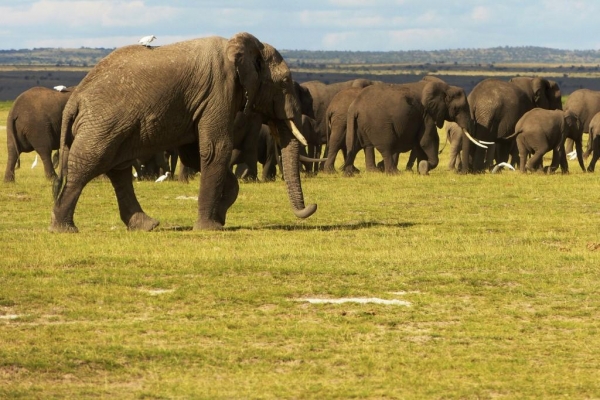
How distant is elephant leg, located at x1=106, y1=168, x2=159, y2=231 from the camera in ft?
59.6

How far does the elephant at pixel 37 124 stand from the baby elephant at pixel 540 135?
9995mm

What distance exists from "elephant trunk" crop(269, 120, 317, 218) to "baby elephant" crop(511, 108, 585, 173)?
1304 cm

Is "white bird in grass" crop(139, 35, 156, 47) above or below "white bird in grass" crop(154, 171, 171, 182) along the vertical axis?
above

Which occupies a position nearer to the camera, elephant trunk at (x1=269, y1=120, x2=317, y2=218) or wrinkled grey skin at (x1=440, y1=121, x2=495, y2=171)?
elephant trunk at (x1=269, y1=120, x2=317, y2=218)

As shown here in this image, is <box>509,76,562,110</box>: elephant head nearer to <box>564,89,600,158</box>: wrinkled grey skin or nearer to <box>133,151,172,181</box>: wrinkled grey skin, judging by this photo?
<box>564,89,600,158</box>: wrinkled grey skin

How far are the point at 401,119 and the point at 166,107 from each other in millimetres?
13077

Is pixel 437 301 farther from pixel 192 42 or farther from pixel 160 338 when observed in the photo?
pixel 192 42

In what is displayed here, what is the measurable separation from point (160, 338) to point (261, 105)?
7273 mm

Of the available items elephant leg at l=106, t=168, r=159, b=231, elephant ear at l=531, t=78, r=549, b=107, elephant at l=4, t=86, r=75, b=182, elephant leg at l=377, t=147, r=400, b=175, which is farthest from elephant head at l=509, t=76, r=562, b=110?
elephant leg at l=106, t=168, r=159, b=231

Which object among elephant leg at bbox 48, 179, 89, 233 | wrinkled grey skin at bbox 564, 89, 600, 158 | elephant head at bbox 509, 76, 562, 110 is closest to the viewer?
elephant leg at bbox 48, 179, 89, 233

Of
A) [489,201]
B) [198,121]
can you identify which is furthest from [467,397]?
[489,201]

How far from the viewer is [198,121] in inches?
698

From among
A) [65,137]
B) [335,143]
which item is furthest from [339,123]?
[65,137]

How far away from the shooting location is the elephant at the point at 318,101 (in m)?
33.3
